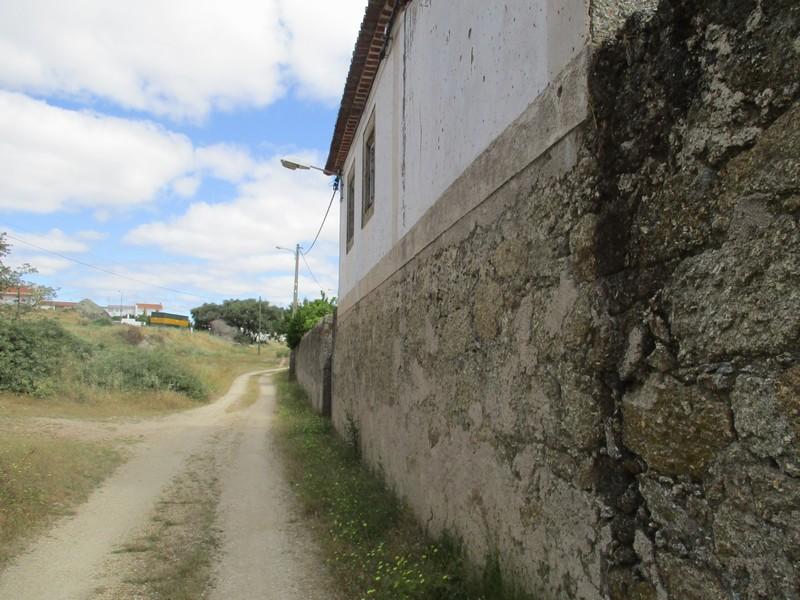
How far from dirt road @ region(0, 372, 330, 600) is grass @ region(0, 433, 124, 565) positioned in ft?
0.59

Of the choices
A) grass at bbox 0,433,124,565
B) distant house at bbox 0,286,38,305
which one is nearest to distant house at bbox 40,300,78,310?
distant house at bbox 0,286,38,305

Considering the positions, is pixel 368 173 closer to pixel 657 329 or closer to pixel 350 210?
pixel 350 210

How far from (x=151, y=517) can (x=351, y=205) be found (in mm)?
6504

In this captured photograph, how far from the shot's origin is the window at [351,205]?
409 inches

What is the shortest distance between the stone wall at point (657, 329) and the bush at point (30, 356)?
14832 mm

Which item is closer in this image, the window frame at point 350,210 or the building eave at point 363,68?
the building eave at point 363,68

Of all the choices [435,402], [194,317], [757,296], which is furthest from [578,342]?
[194,317]

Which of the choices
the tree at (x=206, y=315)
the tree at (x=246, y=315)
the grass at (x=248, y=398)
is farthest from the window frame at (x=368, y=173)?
the tree at (x=206, y=315)

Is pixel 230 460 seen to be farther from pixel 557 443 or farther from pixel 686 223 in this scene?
pixel 686 223

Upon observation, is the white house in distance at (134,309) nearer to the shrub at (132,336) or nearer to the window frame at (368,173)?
the shrub at (132,336)

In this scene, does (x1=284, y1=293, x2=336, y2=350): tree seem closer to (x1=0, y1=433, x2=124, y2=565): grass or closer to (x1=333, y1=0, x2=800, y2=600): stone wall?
(x1=0, y1=433, x2=124, y2=565): grass

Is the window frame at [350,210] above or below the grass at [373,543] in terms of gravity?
above

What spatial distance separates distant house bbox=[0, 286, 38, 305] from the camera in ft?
52.9

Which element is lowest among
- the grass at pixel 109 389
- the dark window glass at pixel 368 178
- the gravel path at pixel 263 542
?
the gravel path at pixel 263 542
